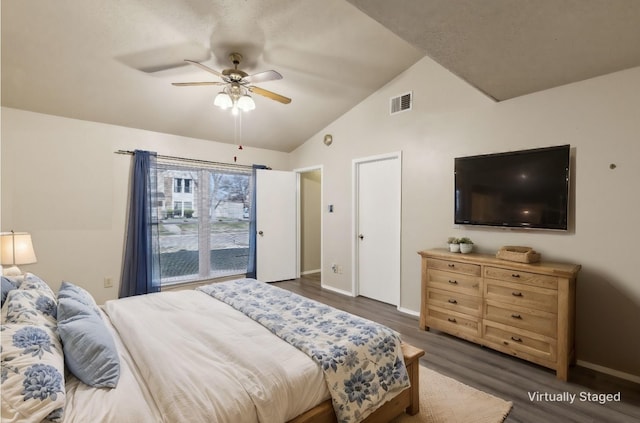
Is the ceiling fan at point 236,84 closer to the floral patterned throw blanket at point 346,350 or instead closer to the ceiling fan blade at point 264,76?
the ceiling fan blade at point 264,76

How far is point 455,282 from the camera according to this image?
2.94m

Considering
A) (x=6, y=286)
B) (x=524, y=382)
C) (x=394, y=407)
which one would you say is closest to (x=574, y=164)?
(x=524, y=382)

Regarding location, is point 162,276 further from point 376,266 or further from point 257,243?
point 376,266

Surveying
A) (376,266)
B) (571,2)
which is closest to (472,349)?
(376,266)

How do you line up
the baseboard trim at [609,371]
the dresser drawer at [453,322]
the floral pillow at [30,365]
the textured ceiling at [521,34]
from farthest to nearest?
the dresser drawer at [453,322]
the baseboard trim at [609,371]
the textured ceiling at [521,34]
the floral pillow at [30,365]

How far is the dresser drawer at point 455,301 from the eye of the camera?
2805 millimetres

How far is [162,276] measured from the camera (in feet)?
14.5

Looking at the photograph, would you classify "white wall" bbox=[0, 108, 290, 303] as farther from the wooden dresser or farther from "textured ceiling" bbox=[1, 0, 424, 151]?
the wooden dresser

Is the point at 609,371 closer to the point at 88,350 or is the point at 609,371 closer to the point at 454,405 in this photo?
the point at 454,405

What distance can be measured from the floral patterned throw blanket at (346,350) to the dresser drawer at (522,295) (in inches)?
53.3

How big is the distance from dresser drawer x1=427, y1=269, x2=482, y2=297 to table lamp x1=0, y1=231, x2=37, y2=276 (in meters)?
3.69

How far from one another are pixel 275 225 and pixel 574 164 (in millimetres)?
4119

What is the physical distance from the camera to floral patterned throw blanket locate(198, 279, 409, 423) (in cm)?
151

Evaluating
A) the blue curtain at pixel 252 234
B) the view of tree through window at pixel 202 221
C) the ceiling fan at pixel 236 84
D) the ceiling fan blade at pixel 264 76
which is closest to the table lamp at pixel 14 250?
the view of tree through window at pixel 202 221
